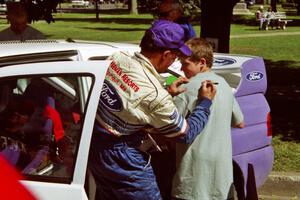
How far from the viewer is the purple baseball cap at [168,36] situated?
3.04 meters

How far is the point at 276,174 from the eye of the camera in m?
6.08

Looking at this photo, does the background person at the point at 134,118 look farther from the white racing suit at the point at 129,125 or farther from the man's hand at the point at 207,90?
the man's hand at the point at 207,90

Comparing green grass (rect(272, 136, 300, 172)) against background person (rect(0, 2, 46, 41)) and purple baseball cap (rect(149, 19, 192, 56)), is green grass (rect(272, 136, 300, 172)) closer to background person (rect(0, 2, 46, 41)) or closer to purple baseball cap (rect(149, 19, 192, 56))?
background person (rect(0, 2, 46, 41))

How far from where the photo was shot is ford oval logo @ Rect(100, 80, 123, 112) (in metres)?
2.91

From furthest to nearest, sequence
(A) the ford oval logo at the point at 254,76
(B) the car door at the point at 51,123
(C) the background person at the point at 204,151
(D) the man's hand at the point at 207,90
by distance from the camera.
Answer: (A) the ford oval logo at the point at 254,76, (C) the background person at the point at 204,151, (D) the man's hand at the point at 207,90, (B) the car door at the point at 51,123

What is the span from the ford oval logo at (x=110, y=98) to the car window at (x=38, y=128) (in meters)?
0.08

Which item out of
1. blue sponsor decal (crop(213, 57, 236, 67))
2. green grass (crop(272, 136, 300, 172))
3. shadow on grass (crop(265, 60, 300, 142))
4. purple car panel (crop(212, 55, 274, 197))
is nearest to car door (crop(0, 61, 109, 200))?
purple car panel (crop(212, 55, 274, 197))

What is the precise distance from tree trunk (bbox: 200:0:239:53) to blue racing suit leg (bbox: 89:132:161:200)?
253 inches

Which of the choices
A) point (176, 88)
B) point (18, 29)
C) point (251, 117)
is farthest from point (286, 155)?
point (176, 88)

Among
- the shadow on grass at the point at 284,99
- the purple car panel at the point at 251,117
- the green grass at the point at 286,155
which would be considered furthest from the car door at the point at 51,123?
the shadow on grass at the point at 284,99

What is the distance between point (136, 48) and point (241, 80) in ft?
2.68

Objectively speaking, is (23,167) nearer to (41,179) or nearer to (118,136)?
(41,179)

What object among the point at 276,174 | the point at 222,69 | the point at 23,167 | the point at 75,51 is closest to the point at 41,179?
the point at 23,167

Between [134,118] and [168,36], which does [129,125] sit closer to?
[134,118]
